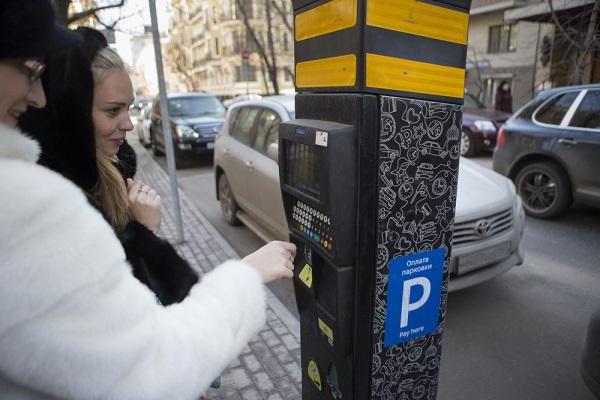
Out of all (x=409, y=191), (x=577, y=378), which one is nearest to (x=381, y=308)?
(x=409, y=191)

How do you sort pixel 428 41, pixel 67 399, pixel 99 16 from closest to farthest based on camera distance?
pixel 67 399
pixel 428 41
pixel 99 16

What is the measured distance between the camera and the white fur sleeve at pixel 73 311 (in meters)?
0.66

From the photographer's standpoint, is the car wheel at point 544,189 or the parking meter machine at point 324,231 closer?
the parking meter machine at point 324,231

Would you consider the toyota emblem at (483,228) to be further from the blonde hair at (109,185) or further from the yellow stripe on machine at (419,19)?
the blonde hair at (109,185)

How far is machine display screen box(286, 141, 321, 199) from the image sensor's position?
1.47 metres

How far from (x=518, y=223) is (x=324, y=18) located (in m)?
2.77

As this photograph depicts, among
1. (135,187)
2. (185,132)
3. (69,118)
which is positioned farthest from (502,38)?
(69,118)

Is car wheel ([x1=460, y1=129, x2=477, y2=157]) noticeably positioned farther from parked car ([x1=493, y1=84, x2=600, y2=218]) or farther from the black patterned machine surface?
the black patterned machine surface

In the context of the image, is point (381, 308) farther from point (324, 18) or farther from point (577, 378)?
point (577, 378)

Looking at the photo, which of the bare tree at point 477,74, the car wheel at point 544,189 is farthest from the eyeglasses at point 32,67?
the bare tree at point 477,74

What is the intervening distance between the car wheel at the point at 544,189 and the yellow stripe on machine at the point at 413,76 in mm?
4446

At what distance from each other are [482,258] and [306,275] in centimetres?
193

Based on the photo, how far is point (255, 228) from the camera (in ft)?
15.3

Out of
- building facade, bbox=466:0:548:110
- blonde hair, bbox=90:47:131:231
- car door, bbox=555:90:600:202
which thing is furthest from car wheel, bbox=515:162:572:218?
building facade, bbox=466:0:548:110
